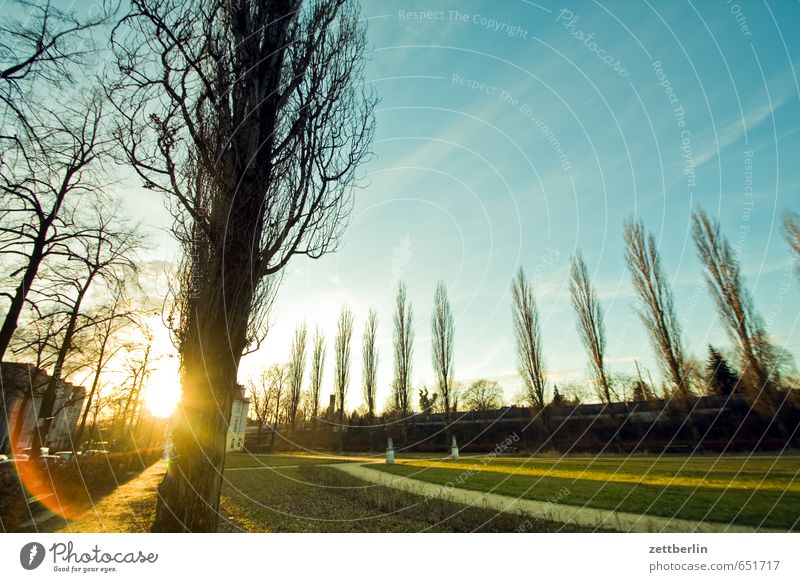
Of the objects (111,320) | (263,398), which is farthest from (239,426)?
(111,320)

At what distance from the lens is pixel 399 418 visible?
88.2 feet

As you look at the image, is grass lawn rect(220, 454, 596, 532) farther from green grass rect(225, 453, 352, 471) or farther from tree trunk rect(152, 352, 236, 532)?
green grass rect(225, 453, 352, 471)

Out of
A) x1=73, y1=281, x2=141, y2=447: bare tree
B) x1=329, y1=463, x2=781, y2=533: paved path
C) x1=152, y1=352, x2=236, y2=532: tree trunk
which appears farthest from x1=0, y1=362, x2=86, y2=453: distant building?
x1=329, y1=463, x2=781, y2=533: paved path

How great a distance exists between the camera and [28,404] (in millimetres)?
34312

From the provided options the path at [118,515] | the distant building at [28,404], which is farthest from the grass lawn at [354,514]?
the distant building at [28,404]

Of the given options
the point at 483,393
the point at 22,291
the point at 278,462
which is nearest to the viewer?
the point at 22,291

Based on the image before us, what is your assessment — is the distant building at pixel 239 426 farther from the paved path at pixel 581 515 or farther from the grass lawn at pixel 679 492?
the paved path at pixel 581 515

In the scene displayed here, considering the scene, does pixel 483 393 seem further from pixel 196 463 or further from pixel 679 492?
pixel 196 463

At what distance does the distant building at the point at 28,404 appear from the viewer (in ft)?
44.7

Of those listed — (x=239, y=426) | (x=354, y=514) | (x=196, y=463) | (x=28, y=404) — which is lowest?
(x=239, y=426)

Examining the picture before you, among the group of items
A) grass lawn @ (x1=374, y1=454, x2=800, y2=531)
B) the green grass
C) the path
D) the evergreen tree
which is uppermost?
the evergreen tree

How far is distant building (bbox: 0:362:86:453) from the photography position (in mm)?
13617
